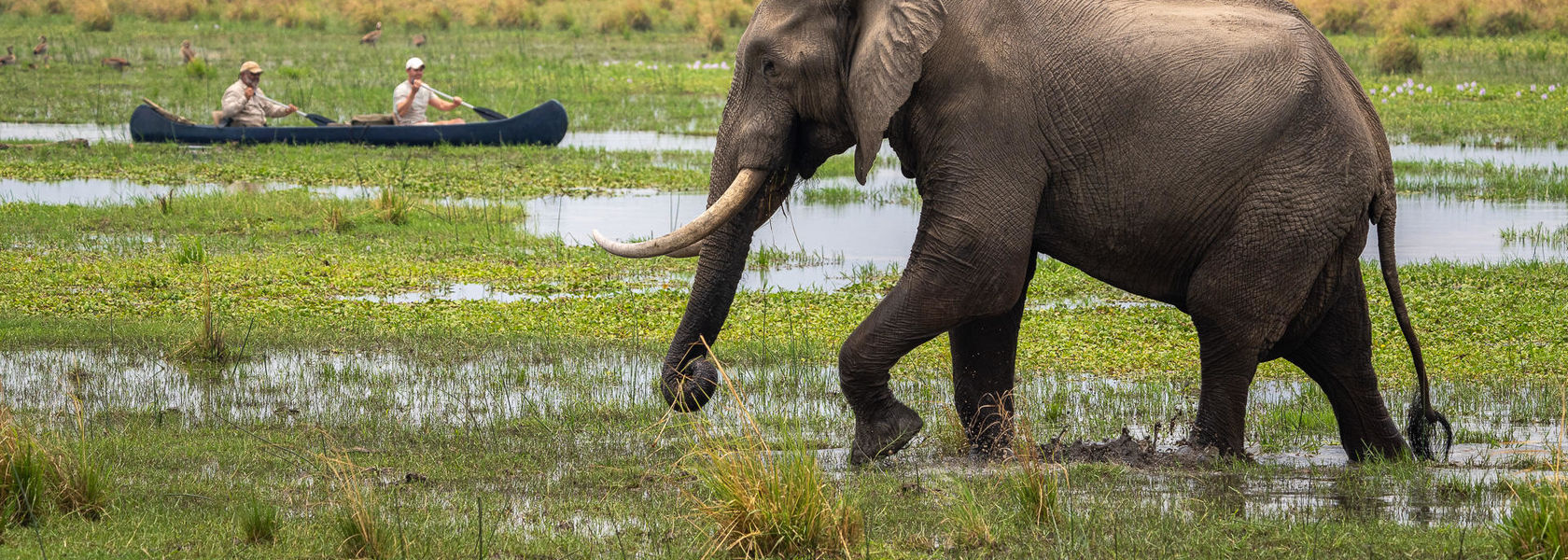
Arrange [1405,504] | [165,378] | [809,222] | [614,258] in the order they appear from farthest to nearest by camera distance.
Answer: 1. [809,222]
2. [614,258]
3. [165,378]
4. [1405,504]

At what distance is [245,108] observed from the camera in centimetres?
2145

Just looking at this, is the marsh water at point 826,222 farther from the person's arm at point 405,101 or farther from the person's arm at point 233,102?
the person's arm at point 405,101

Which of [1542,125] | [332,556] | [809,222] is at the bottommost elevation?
[332,556]

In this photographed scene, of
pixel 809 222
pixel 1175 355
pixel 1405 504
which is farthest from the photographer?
pixel 809 222

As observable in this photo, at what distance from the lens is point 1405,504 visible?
6.64 metres

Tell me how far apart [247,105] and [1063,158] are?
16.6 meters

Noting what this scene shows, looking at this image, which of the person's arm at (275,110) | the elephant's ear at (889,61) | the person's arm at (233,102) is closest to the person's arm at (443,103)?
the person's arm at (275,110)

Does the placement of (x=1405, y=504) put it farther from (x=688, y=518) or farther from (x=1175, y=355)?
(x=1175, y=355)

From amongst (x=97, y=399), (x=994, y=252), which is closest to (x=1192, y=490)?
(x=994, y=252)

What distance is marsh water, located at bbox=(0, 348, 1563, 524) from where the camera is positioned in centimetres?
714

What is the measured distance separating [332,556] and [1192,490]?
3.40 metres

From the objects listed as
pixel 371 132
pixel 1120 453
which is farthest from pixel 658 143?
pixel 1120 453

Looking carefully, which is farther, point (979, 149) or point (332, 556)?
point (979, 149)

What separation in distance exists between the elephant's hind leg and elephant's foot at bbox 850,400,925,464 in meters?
1.85
